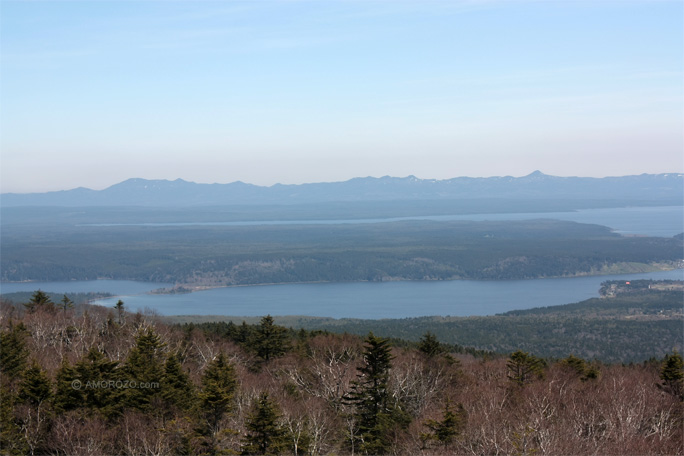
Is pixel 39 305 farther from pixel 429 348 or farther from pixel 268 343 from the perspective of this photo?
pixel 429 348

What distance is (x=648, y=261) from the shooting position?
15400 centimetres

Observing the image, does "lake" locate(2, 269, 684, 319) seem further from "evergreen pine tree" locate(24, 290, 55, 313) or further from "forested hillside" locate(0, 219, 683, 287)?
"evergreen pine tree" locate(24, 290, 55, 313)

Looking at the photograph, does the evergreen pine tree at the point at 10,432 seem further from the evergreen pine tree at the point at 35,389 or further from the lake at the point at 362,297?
the lake at the point at 362,297

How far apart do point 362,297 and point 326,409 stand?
10456cm

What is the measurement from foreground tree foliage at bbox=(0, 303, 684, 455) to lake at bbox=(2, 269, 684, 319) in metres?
76.2

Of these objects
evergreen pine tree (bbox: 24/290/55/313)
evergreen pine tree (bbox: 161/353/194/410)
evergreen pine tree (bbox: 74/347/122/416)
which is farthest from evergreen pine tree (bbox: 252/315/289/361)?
evergreen pine tree (bbox: 24/290/55/313)

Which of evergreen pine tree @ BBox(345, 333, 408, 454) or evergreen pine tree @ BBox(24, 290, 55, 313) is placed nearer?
evergreen pine tree @ BBox(345, 333, 408, 454)

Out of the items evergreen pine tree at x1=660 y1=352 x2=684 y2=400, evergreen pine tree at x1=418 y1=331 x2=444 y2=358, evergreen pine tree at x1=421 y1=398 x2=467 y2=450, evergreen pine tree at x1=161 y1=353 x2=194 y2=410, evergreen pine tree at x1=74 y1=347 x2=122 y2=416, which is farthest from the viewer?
evergreen pine tree at x1=418 y1=331 x2=444 y2=358

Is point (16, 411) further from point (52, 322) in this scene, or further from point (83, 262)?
point (83, 262)

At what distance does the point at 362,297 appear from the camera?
126 meters

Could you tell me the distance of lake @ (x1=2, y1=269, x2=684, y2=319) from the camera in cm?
10725

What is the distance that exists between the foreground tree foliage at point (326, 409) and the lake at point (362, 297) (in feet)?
250

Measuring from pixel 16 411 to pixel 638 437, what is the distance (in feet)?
51.7

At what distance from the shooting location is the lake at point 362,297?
107 m
